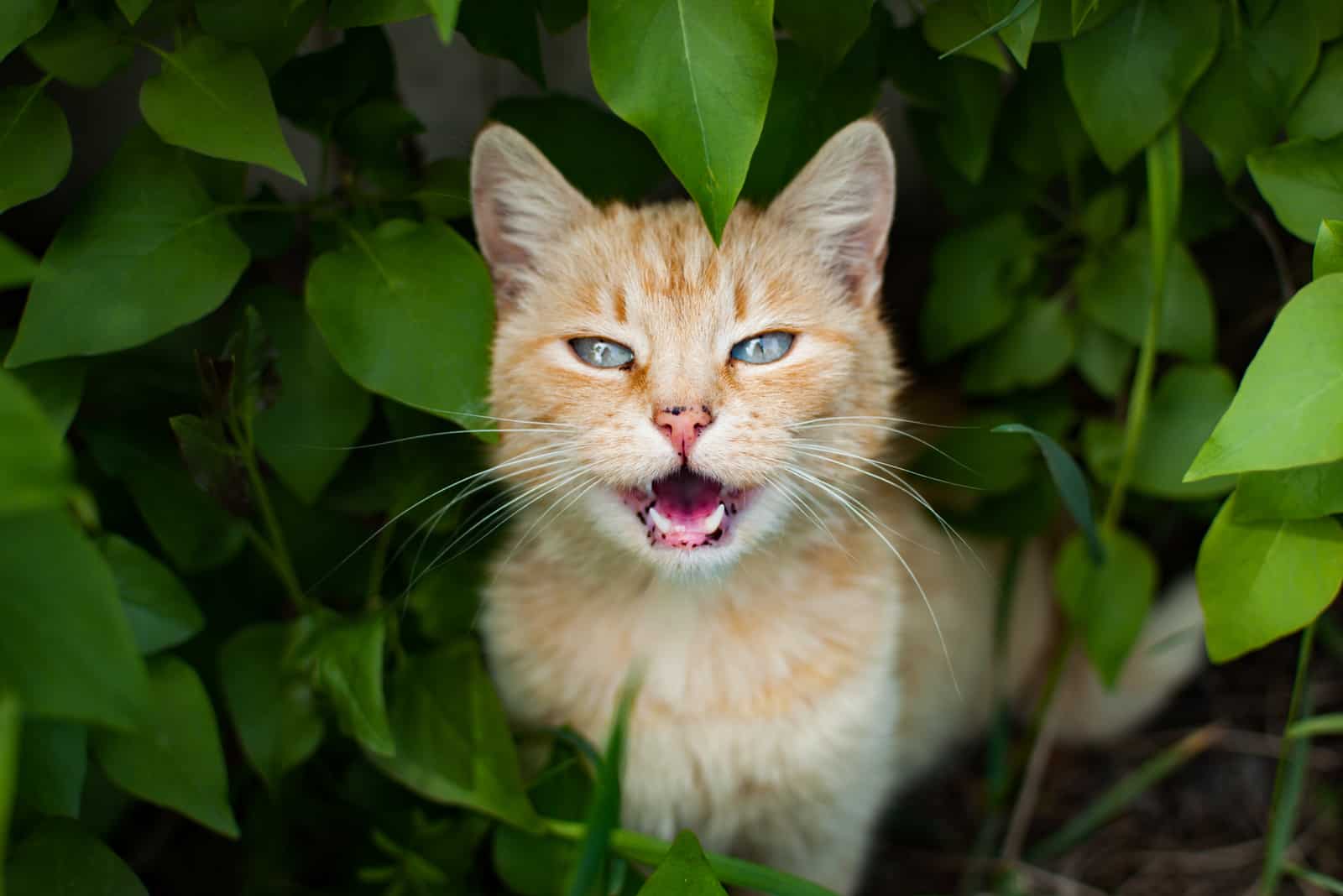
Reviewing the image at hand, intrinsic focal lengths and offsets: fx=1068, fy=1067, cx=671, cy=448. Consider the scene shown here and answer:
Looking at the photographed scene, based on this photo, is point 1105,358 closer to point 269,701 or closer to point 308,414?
point 308,414

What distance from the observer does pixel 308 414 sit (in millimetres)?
1512

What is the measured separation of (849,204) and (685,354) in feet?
1.27

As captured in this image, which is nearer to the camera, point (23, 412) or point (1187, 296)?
point (23, 412)

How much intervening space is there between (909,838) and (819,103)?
1.58m

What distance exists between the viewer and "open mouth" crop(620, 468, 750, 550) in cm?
142

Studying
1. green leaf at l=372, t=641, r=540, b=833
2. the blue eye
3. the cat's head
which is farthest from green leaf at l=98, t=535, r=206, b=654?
the blue eye

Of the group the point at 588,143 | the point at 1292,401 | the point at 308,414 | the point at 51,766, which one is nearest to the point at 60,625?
A: the point at 51,766

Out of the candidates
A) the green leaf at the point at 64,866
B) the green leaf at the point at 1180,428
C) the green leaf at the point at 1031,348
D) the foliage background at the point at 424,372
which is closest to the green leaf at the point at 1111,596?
the foliage background at the point at 424,372

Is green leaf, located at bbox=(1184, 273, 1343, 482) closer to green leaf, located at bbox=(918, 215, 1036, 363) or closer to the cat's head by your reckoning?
the cat's head

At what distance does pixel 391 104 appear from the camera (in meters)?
1.50

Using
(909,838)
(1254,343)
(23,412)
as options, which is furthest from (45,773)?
(1254,343)

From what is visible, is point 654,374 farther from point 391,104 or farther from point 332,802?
point 332,802

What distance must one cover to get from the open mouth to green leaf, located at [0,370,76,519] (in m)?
0.74

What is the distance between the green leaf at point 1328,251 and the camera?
1.24 meters
